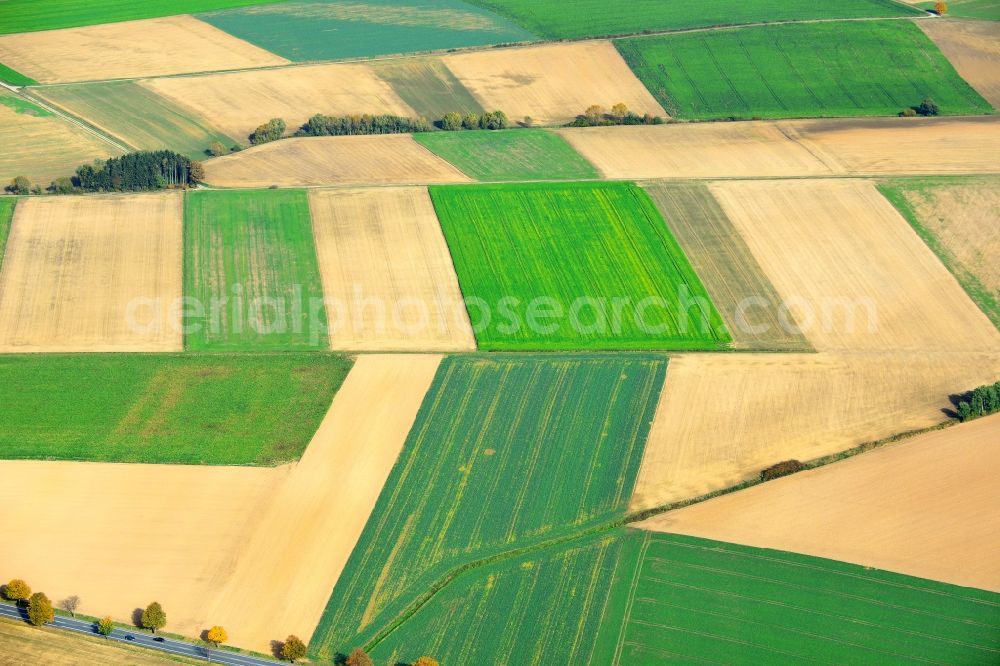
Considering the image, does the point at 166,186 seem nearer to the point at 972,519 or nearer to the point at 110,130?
the point at 110,130

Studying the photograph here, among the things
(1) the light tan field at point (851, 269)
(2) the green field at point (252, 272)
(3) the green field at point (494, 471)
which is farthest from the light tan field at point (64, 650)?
(1) the light tan field at point (851, 269)

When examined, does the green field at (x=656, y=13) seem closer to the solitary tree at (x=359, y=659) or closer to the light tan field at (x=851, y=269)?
the light tan field at (x=851, y=269)

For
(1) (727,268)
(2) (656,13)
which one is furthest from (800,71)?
(1) (727,268)

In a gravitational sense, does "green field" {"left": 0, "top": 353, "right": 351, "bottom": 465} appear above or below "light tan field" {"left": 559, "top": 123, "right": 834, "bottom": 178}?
below

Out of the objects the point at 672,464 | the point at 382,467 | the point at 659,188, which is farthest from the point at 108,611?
the point at 659,188

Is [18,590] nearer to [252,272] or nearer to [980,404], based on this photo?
[252,272]

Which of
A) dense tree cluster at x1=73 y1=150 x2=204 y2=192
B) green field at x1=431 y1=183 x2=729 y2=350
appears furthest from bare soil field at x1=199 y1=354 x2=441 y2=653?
dense tree cluster at x1=73 y1=150 x2=204 y2=192

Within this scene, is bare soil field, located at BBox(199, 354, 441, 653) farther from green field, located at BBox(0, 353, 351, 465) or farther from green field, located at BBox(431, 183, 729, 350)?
Answer: green field, located at BBox(431, 183, 729, 350)
